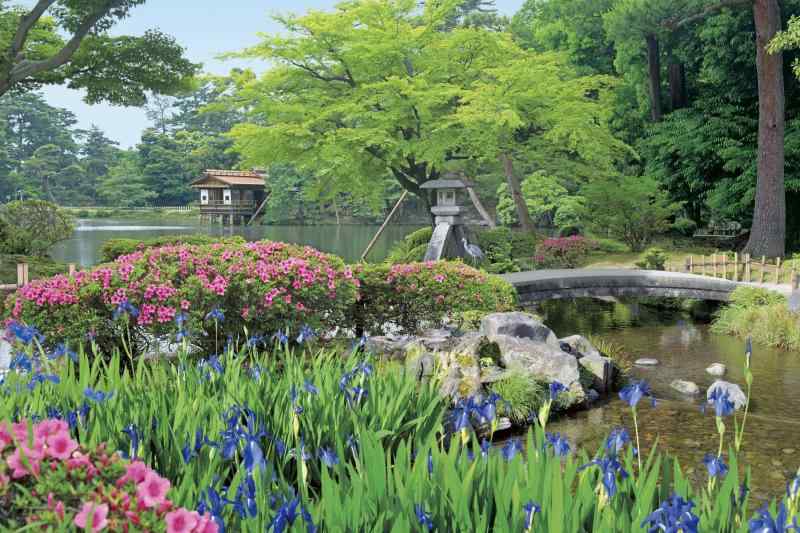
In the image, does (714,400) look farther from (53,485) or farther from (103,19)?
(103,19)

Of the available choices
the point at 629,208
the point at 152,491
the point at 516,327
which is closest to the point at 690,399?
the point at 516,327

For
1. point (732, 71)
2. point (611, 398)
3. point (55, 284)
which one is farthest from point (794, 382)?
point (732, 71)

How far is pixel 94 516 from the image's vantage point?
2191mm

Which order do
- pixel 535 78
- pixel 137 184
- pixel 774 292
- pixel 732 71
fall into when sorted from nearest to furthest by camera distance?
pixel 774 292
pixel 535 78
pixel 732 71
pixel 137 184

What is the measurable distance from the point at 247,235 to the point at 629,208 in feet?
99.1

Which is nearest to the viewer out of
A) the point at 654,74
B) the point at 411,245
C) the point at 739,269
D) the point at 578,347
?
the point at 578,347

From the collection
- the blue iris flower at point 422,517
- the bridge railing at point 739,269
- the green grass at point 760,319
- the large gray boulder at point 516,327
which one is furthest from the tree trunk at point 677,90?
the blue iris flower at point 422,517

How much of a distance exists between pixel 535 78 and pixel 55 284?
14346mm

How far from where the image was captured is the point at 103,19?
2239 cm

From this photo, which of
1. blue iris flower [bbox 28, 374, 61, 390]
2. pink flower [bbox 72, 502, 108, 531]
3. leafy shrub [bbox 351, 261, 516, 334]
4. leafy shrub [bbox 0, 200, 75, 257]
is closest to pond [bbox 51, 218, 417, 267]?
leafy shrub [bbox 0, 200, 75, 257]

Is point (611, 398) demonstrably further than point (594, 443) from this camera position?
Yes

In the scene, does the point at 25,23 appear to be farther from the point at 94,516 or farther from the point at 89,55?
the point at 94,516

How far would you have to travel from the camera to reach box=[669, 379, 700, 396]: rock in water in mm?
9031

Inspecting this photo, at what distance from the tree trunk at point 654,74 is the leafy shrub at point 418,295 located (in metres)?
18.7
